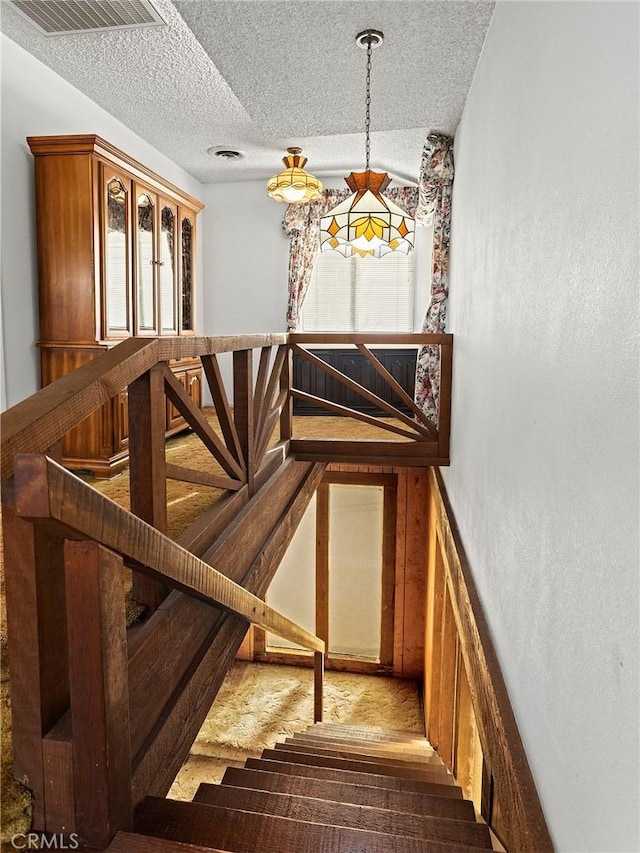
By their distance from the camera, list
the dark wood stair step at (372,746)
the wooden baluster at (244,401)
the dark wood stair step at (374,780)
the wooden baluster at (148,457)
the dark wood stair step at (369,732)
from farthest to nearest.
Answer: the dark wood stair step at (369,732) → the dark wood stair step at (372,746) → the wooden baluster at (244,401) → the dark wood stair step at (374,780) → the wooden baluster at (148,457)

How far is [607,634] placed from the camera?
911mm

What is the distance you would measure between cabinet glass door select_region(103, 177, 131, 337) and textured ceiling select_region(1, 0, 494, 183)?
0.74 metres

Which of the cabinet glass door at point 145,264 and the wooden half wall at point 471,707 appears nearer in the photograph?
the wooden half wall at point 471,707

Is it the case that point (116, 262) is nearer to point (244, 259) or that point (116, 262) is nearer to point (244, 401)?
point (244, 401)

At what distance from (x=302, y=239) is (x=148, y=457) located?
16.2 feet

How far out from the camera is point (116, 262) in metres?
3.75

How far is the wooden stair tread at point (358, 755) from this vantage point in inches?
142

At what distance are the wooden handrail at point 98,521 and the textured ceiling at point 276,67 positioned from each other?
89.3 inches

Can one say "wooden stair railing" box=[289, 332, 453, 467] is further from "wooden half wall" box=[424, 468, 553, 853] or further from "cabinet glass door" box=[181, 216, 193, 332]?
"cabinet glass door" box=[181, 216, 193, 332]

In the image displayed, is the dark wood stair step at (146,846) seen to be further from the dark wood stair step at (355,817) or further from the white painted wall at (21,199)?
the white painted wall at (21,199)

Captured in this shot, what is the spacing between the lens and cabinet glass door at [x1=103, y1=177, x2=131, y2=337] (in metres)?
3.62

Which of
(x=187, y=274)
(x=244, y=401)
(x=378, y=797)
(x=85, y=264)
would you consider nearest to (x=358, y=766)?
(x=378, y=797)

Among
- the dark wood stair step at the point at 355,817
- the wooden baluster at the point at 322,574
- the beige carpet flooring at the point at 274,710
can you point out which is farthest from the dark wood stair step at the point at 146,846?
the wooden baluster at the point at 322,574

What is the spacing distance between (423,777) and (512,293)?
263 centimetres
